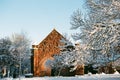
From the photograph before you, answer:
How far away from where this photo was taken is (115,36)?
21766 mm

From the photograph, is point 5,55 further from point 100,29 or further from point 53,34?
point 100,29

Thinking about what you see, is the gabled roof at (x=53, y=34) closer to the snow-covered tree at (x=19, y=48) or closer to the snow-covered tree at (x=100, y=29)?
the snow-covered tree at (x=19, y=48)

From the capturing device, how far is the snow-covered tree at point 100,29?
73.4ft

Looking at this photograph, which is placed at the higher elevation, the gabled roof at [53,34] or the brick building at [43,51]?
the gabled roof at [53,34]

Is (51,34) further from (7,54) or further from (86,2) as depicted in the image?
(86,2)

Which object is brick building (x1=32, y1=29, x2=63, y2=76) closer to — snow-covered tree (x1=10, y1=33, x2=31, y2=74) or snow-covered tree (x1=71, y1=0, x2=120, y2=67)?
snow-covered tree (x1=10, y1=33, x2=31, y2=74)

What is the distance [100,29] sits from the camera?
2266 centimetres

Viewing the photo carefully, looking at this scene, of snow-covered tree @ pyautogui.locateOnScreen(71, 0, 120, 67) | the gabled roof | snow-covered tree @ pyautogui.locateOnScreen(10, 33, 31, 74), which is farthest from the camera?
snow-covered tree @ pyautogui.locateOnScreen(10, 33, 31, 74)

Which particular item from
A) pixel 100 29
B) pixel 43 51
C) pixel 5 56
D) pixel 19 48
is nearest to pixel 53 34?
pixel 43 51

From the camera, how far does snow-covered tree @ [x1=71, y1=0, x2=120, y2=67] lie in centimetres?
2238

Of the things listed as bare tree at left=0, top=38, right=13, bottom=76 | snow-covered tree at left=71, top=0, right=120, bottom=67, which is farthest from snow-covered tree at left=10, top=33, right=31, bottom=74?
snow-covered tree at left=71, top=0, right=120, bottom=67

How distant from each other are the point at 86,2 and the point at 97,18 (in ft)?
7.43

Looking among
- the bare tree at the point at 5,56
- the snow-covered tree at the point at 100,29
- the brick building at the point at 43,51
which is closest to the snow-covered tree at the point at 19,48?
the bare tree at the point at 5,56

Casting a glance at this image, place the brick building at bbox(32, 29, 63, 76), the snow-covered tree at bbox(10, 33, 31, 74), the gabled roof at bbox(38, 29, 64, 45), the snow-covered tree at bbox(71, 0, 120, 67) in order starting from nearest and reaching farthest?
the snow-covered tree at bbox(71, 0, 120, 67)
the gabled roof at bbox(38, 29, 64, 45)
the brick building at bbox(32, 29, 63, 76)
the snow-covered tree at bbox(10, 33, 31, 74)
